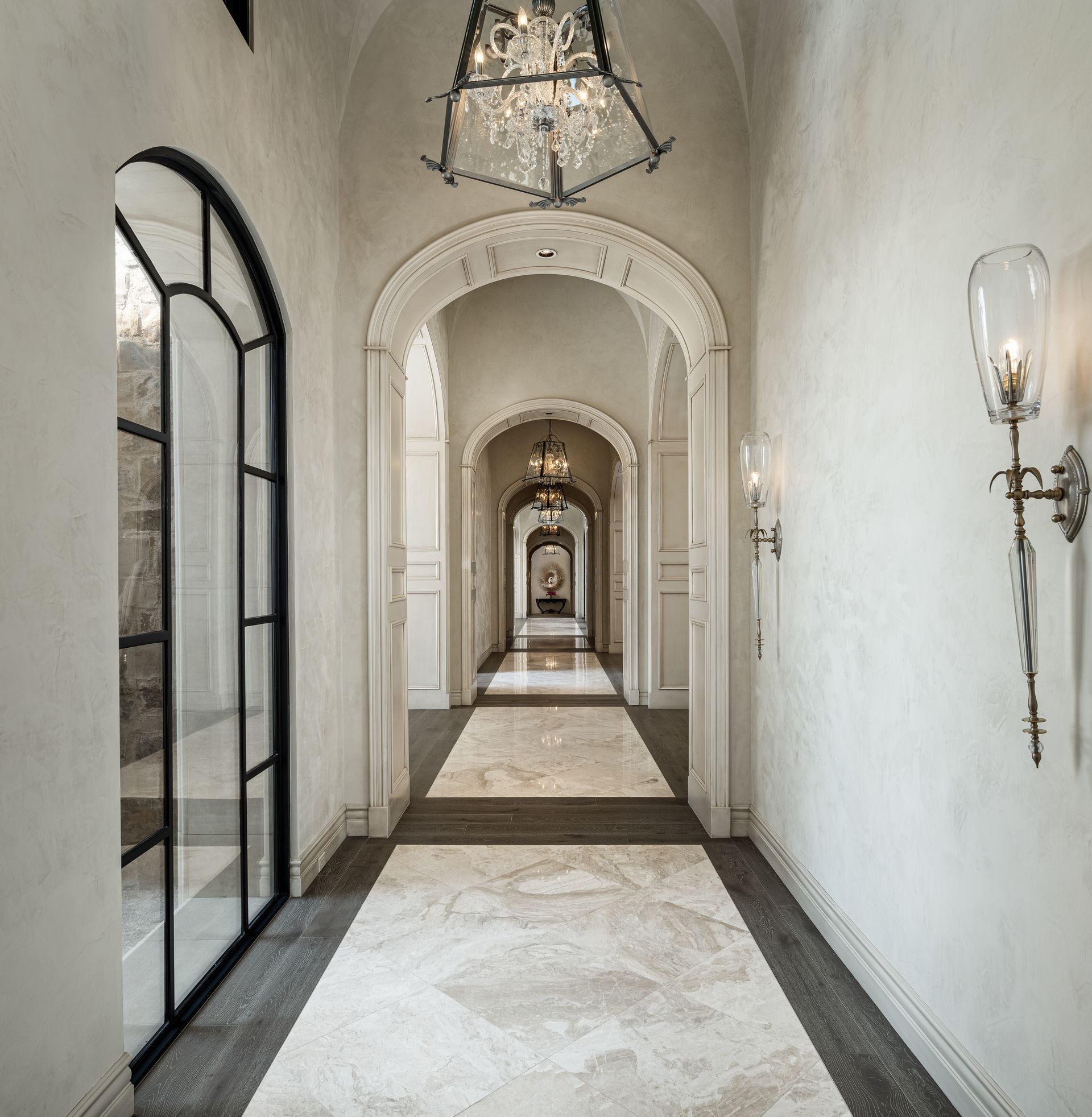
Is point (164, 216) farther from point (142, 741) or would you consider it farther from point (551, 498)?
point (551, 498)

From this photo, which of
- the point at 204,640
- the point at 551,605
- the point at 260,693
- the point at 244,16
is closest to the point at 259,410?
the point at 204,640

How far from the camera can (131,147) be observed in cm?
213

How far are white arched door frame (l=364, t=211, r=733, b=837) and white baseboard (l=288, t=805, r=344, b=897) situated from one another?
0.64 feet

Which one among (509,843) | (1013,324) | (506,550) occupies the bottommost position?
(509,843)

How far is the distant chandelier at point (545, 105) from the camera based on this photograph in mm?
2334

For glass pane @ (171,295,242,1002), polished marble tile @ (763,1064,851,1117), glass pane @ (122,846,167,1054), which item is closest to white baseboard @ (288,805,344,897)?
glass pane @ (171,295,242,1002)

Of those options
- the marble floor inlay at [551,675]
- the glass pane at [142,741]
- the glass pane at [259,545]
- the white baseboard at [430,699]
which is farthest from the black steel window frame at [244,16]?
the marble floor inlay at [551,675]

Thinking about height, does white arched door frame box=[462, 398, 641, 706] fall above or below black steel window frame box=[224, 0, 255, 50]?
below

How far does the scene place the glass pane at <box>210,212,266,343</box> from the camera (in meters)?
2.89

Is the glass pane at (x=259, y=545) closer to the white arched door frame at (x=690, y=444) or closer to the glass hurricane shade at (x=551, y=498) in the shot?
the white arched door frame at (x=690, y=444)

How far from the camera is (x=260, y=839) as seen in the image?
3.24 m

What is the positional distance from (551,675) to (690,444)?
6864mm

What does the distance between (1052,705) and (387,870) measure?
3.01 metres

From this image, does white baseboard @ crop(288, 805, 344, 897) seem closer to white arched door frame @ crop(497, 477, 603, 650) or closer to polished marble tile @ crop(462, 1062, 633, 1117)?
polished marble tile @ crop(462, 1062, 633, 1117)
